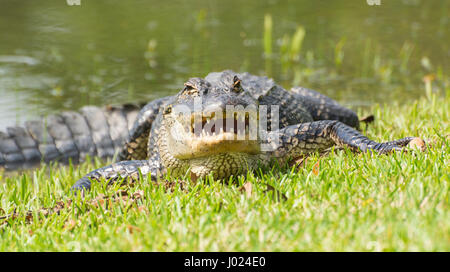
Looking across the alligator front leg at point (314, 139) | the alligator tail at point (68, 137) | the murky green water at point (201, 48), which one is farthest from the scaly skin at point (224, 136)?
the murky green water at point (201, 48)

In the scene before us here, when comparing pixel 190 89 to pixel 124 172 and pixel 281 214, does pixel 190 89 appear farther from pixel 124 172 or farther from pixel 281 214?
pixel 281 214

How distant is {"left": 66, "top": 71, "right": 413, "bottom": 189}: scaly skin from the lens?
2986 mm

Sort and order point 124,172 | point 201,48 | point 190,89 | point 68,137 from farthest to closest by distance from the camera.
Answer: point 201,48 → point 68,137 → point 124,172 → point 190,89

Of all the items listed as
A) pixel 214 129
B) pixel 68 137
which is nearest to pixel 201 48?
pixel 68 137

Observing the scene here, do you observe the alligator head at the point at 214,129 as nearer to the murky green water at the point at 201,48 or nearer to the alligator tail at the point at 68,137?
the alligator tail at the point at 68,137

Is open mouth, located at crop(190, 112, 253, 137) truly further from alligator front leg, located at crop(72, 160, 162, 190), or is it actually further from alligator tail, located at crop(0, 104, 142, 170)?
alligator tail, located at crop(0, 104, 142, 170)

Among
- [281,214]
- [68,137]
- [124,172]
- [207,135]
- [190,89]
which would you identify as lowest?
[68,137]

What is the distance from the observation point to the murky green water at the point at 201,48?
7836mm

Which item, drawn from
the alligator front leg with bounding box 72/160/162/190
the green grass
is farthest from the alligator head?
the alligator front leg with bounding box 72/160/162/190

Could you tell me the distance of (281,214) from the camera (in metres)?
2.58

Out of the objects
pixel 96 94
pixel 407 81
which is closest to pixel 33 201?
pixel 96 94

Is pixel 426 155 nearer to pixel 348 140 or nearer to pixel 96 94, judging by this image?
pixel 348 140

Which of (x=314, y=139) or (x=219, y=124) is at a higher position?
(x=219, y=124)

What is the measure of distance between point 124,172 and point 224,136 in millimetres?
1134
